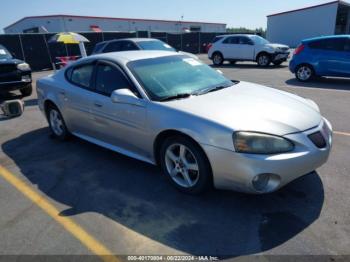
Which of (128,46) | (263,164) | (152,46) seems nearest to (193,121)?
(263,164)

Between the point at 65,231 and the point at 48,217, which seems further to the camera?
the point at 48,217

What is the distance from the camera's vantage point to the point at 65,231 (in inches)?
124

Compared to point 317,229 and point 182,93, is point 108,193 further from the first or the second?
point 317,229

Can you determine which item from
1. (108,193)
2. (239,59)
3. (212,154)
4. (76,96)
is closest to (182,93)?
(212,154)

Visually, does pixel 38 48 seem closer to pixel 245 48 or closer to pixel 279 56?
pixel 245 48

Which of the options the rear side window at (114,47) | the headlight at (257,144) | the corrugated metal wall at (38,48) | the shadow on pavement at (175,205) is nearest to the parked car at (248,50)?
the rear side window at (114,47)

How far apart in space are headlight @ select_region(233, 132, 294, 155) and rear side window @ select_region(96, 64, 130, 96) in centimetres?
169

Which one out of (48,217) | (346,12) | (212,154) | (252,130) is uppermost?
(346,12)

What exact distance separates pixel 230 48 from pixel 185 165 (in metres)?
15.3

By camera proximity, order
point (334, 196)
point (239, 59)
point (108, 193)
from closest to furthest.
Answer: point (334, 196)
point (108, 193)
point (239, 59)

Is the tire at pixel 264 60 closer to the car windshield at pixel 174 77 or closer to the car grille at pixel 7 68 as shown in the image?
the car grille at pixel 7 68

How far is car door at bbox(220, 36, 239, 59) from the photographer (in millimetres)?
17562

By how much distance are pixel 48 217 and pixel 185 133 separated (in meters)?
1.67

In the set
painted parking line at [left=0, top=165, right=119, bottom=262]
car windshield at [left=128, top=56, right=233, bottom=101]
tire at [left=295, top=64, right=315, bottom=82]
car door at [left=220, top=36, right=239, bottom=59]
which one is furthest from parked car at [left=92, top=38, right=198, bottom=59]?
painted parking line at [left=0, top=165, right=119, bottom=262]
